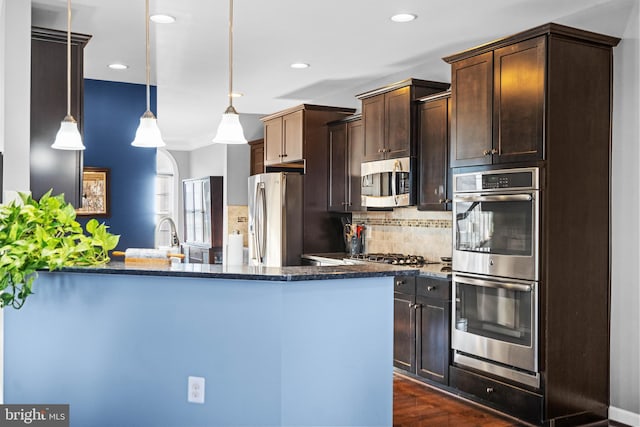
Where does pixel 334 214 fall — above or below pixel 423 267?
above

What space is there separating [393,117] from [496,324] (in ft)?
6.66

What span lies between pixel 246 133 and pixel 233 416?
6.24m

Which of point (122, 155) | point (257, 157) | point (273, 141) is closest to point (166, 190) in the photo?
point (257, 157)

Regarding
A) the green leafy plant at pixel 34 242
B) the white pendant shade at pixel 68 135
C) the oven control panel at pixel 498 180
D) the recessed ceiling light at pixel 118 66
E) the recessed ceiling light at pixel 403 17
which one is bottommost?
the green leafy plant at pixel 34 242

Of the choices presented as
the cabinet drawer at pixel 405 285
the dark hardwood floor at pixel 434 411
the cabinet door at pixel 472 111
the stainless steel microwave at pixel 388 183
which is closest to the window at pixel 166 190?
the stainless steel microwave at pixel 388 183

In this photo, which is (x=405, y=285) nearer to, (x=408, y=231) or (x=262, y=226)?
(x=408, y=231)

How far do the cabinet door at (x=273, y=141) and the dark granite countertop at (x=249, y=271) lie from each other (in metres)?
3.97

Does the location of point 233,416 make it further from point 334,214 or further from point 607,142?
point 334,214

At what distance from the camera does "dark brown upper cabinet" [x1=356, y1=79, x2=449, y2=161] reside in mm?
4969

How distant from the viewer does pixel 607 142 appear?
380 cm

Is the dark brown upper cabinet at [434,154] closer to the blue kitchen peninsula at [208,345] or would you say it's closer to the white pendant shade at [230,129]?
the blue kitchen peninsula at [208,345]

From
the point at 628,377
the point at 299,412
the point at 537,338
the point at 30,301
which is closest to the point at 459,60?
the point at 537,338

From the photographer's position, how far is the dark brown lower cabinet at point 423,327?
4289mm

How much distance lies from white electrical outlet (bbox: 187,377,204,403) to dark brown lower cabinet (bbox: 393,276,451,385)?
2062mm
